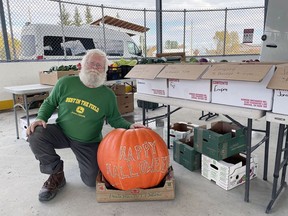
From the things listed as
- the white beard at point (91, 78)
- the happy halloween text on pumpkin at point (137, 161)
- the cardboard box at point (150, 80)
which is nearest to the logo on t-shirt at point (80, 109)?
the white beard at point (91, 78)

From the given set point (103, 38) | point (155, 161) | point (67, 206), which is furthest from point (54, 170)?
point (103, 38)

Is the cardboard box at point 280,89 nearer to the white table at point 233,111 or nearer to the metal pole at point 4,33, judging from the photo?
the white table at point 233,111

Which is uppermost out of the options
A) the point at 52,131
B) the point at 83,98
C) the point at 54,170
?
the point at 83,98

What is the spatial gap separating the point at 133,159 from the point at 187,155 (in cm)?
75

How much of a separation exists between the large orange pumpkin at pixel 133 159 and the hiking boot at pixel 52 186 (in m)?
0.40

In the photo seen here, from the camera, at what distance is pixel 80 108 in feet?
5.71

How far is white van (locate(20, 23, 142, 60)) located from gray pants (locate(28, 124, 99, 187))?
396cm

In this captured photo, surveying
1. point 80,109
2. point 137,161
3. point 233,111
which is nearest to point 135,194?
point 137,161

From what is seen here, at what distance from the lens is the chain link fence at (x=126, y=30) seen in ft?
17.2

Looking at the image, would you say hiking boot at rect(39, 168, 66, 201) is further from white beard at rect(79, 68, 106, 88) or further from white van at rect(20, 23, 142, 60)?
white van at rect(20, 23, 142, 60)

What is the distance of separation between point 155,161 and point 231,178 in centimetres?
64

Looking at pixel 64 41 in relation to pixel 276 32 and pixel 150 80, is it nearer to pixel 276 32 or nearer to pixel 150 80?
pixel 150 80

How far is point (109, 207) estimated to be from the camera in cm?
156

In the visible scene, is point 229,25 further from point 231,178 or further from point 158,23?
point 231,178
